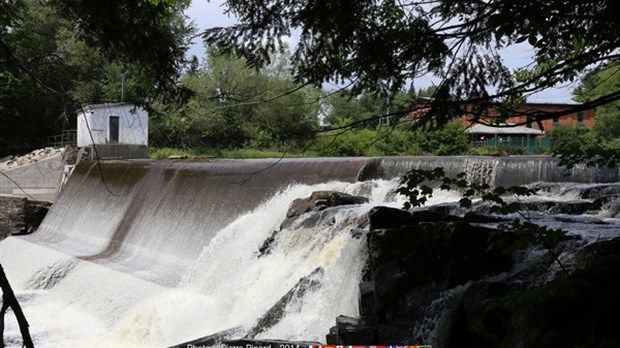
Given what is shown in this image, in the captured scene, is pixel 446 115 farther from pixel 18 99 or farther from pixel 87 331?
pixel 18 99

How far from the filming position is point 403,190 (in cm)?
370

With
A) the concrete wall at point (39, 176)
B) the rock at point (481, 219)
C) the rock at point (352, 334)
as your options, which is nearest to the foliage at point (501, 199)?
the rock at point (352, 334)

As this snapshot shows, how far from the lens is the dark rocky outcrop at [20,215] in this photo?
686 inches

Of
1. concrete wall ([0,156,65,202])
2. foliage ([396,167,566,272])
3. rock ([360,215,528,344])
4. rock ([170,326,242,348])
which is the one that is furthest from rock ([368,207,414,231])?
concrete wall ([0,156,65,202])

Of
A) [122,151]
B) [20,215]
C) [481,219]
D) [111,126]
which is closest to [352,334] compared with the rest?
[481,219]

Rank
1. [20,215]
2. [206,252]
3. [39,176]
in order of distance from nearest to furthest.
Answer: [206,252], [20,215], [39,176]

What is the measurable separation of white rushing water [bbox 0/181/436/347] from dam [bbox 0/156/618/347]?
0.02 meters

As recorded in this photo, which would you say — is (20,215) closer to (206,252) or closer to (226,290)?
(206,252)

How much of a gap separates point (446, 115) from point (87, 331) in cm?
725

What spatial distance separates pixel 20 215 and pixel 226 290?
10927mm

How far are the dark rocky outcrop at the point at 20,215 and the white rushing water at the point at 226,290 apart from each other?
225 inches

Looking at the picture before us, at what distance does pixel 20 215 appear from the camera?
17.4 metres

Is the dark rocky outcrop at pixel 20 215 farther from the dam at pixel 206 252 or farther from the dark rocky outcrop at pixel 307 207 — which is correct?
the dark rocky outcrop at pixel 307 207

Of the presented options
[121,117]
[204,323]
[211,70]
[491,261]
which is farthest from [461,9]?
[211,70]
